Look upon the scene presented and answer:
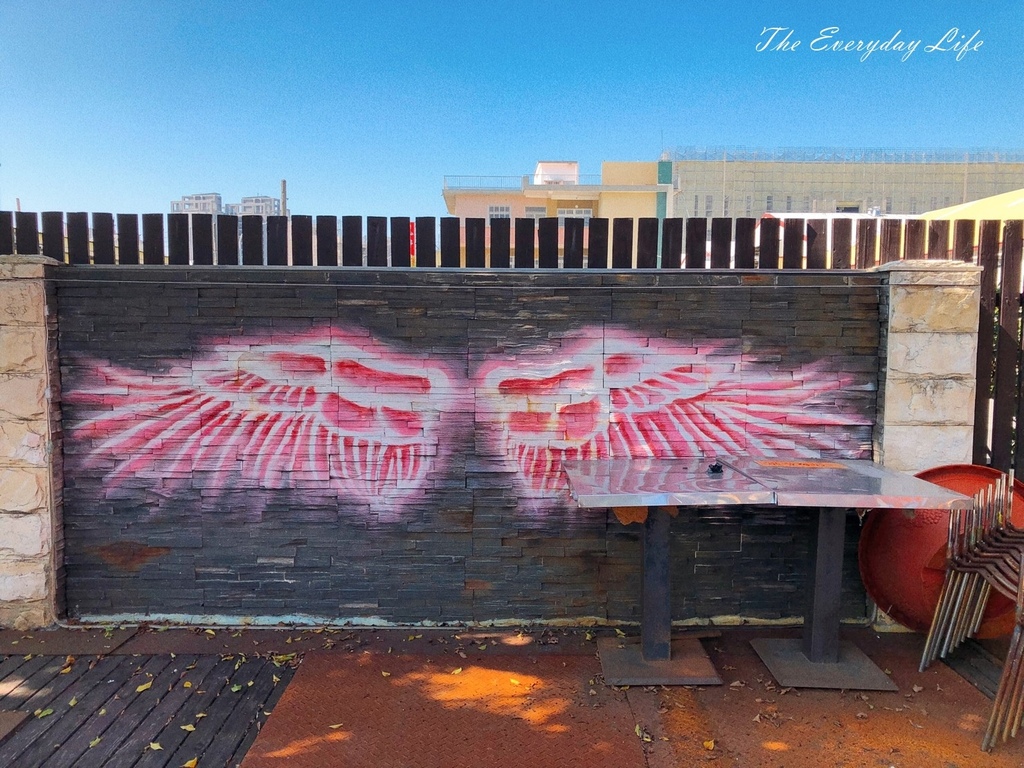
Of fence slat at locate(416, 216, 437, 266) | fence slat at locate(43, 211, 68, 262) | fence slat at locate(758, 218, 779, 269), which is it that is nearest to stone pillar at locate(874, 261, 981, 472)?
fence slat at locate(758, 218, 779, 269)

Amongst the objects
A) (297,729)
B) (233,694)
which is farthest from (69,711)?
(297,729)

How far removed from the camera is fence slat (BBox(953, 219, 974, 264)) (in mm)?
4230

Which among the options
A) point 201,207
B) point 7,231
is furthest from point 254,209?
point 7,231

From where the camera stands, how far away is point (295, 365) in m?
4.16

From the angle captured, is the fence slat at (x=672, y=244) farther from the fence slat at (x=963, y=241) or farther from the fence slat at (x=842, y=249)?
the fence slat at (x=963, y=241)

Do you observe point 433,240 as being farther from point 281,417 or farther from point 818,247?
point 818,247

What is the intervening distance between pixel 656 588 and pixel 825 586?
36.9 inches

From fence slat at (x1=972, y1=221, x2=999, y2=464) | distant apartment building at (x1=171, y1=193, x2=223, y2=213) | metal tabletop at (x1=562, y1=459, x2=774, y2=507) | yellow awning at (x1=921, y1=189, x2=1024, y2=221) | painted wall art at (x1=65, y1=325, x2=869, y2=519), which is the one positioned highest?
distant apartment building at (x1=171, y1=193, x2=223, y2=213)

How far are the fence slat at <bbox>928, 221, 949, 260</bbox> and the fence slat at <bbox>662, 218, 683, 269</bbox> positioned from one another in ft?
5.39

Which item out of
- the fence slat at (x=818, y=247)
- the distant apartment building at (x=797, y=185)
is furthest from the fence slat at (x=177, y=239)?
the distant apartment building at (x=797, y=185)

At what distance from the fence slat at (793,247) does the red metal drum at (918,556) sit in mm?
1526

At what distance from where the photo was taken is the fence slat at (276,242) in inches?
166

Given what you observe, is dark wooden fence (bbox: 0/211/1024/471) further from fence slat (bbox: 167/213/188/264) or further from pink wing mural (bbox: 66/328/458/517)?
pink wing mural (bbox: 66/328/458/517)

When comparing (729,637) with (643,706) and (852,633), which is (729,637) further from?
(643,706)
